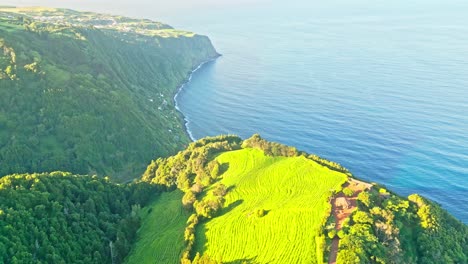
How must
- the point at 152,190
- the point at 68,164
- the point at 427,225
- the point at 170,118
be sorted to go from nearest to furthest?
the point at 427,225 < the point at 152,190 < the point at 68,164 < the point at 170,118

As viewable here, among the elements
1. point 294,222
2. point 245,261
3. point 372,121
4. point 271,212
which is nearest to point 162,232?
point 271,212

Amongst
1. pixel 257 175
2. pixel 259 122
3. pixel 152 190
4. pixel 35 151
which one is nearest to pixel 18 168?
pixel 35 151

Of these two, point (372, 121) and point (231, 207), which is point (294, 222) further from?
point (372, 121)

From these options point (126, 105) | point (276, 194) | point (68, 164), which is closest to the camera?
point (276, 194)

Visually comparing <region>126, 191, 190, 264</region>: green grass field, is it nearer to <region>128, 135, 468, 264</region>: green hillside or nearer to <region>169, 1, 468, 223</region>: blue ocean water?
<region>128, 135, 468, 264</region>: green hillside

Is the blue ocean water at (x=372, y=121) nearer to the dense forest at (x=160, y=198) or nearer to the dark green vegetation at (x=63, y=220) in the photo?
the dense forest at (x=160, y=198)

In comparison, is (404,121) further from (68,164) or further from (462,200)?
(68,164)
